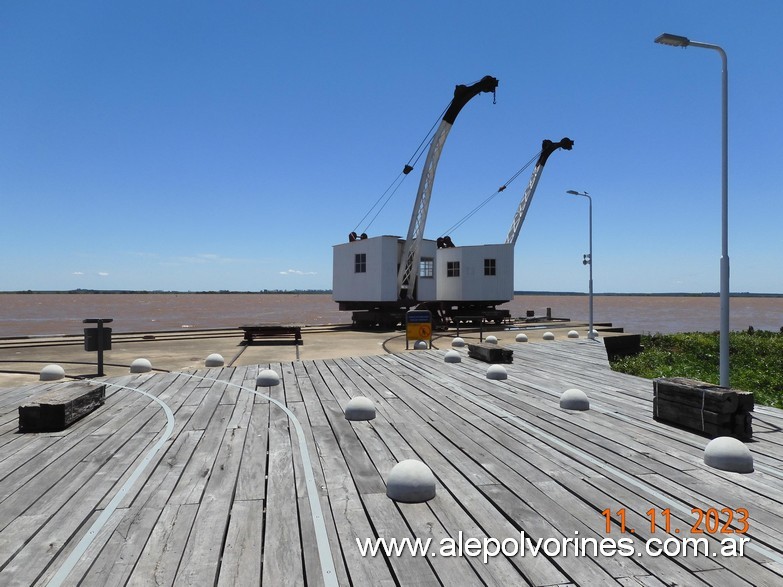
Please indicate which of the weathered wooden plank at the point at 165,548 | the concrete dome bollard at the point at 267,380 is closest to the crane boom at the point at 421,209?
the concrete dome bollard at the point at 267,380

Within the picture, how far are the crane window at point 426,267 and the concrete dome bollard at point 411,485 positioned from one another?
30814 millimetres

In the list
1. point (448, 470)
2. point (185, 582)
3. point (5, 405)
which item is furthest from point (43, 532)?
point (5, 405)

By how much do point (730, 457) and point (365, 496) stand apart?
4.08m

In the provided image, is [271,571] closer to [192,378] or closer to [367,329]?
[192,378]

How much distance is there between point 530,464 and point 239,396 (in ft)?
19.7

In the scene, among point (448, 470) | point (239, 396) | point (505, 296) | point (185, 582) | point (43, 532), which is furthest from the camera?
point (505, 296)

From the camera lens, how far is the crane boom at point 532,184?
144ft

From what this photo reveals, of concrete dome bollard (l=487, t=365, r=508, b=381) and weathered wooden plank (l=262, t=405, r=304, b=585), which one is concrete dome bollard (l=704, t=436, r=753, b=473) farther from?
concrete dome bollard (l=487, t=365, r=508, b=381)

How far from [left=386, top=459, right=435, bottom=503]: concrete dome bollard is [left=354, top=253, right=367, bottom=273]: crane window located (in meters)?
29.5

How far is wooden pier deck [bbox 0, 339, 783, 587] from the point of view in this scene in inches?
140

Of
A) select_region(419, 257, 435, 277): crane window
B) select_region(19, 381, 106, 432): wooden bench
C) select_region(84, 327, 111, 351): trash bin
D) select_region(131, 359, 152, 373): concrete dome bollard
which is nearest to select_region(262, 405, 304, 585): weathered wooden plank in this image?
select_region(19, 381, 106, 432): wooden bench

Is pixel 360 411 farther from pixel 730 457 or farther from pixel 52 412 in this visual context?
pixel 730 457

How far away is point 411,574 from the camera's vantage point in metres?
3.47

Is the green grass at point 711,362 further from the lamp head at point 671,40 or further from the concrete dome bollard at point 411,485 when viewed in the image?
the concrete dome bollard at point 411,485
